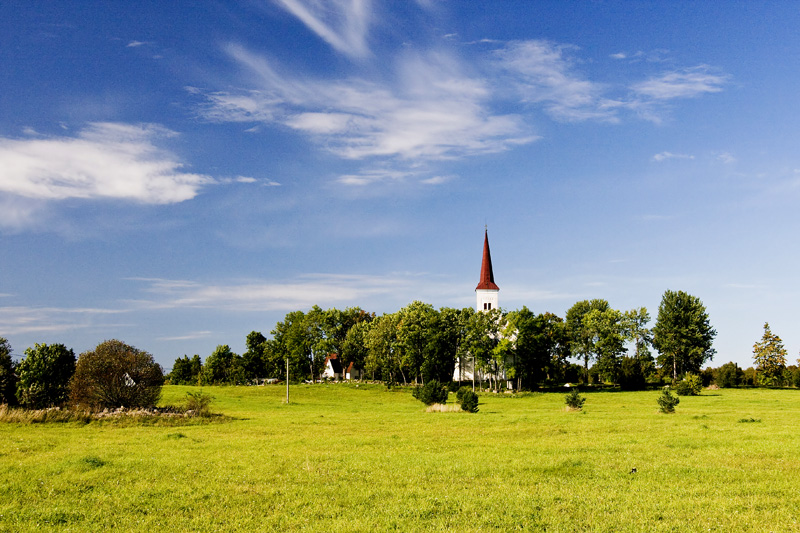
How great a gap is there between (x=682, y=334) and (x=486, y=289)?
3977cm

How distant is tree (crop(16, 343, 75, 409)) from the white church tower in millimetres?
87414

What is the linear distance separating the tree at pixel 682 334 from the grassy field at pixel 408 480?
8650 centimetres

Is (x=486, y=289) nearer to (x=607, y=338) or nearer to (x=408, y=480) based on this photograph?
(x=607, y=338)

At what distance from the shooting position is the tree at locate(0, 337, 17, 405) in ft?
144

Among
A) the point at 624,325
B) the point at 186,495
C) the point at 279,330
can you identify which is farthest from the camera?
the point at 279,330

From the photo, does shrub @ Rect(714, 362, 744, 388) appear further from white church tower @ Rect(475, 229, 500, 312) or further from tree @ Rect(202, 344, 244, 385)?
tree @ Rect(202, 344, 244, 385)

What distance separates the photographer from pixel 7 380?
44.2 m

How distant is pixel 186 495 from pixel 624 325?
10598 centimetres

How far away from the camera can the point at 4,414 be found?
3681 cm

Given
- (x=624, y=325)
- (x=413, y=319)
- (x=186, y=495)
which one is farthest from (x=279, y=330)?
(x=186, y=495)

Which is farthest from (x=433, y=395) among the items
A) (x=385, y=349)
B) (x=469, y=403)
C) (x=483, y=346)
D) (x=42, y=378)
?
(x=385, y=349)

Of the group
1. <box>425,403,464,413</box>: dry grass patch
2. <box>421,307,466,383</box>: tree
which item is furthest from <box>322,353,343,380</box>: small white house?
<box>425,403,464,413</box>: dry grass patch

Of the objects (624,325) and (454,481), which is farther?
(624,325)

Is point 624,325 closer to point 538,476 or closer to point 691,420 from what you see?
point 691,420
